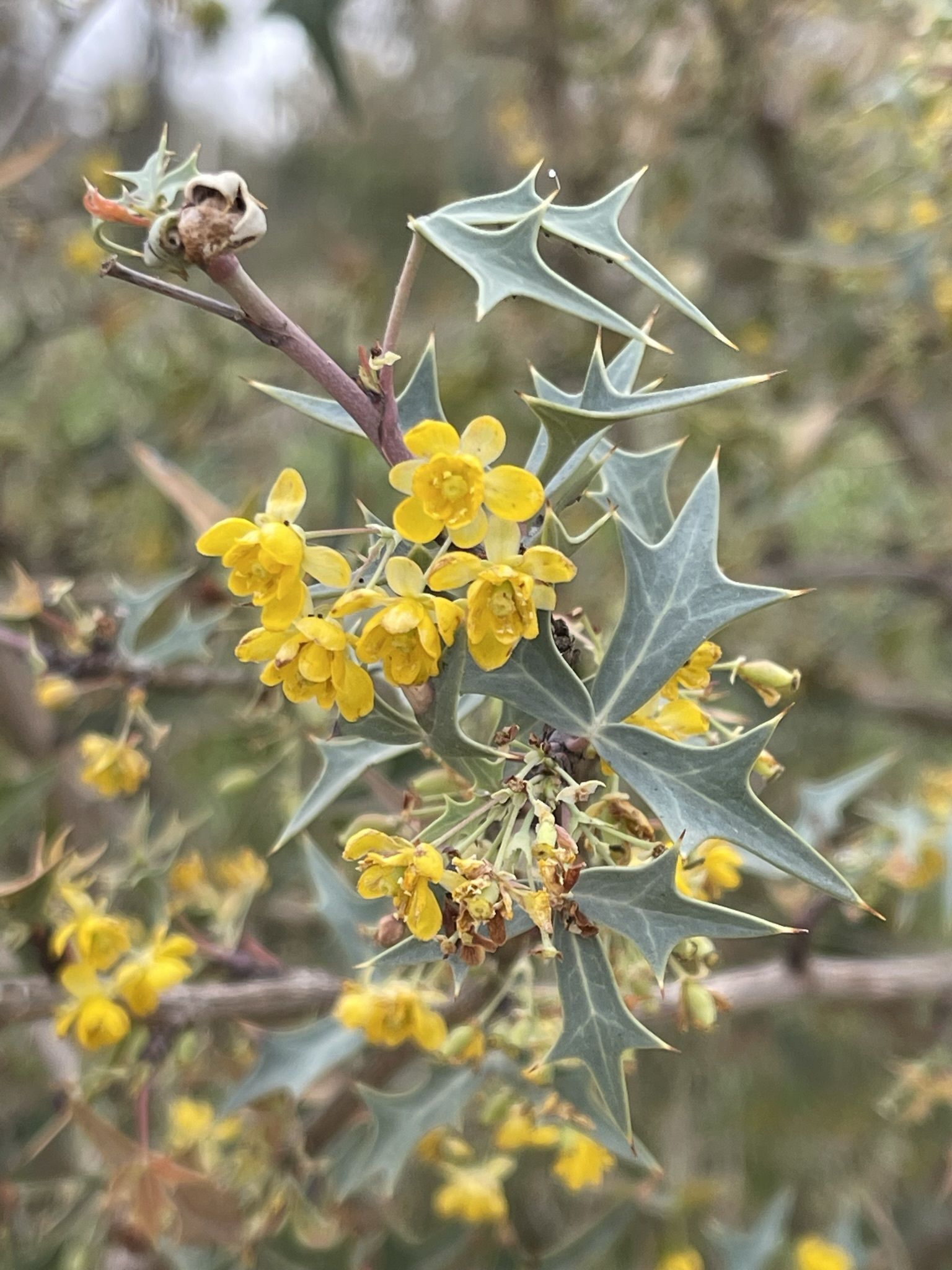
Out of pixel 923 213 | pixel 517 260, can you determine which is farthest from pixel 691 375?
pixel 517 260

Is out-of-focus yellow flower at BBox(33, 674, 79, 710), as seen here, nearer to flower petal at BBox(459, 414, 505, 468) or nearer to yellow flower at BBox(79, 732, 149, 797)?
yellow flower at BBox(79, 732, 149, 797)

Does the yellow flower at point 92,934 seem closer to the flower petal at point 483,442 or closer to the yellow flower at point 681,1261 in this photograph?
the flower petal at point 483,442

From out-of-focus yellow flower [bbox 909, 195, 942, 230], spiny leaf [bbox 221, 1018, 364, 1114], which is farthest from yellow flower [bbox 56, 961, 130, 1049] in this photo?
out-of-focus yellow flower [bbox 909, 195, 942, 230]

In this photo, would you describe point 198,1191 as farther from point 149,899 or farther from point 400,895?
point 400,895

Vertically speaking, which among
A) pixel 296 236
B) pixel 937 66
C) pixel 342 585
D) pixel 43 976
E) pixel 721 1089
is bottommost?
pixel 721 1089

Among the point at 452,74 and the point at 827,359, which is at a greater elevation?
the point at 452,74

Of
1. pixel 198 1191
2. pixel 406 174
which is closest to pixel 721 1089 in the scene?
pixel 198 1191

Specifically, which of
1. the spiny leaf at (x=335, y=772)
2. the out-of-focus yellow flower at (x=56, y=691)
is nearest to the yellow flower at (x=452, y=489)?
the spiny leaf at (x=335, y=772)
